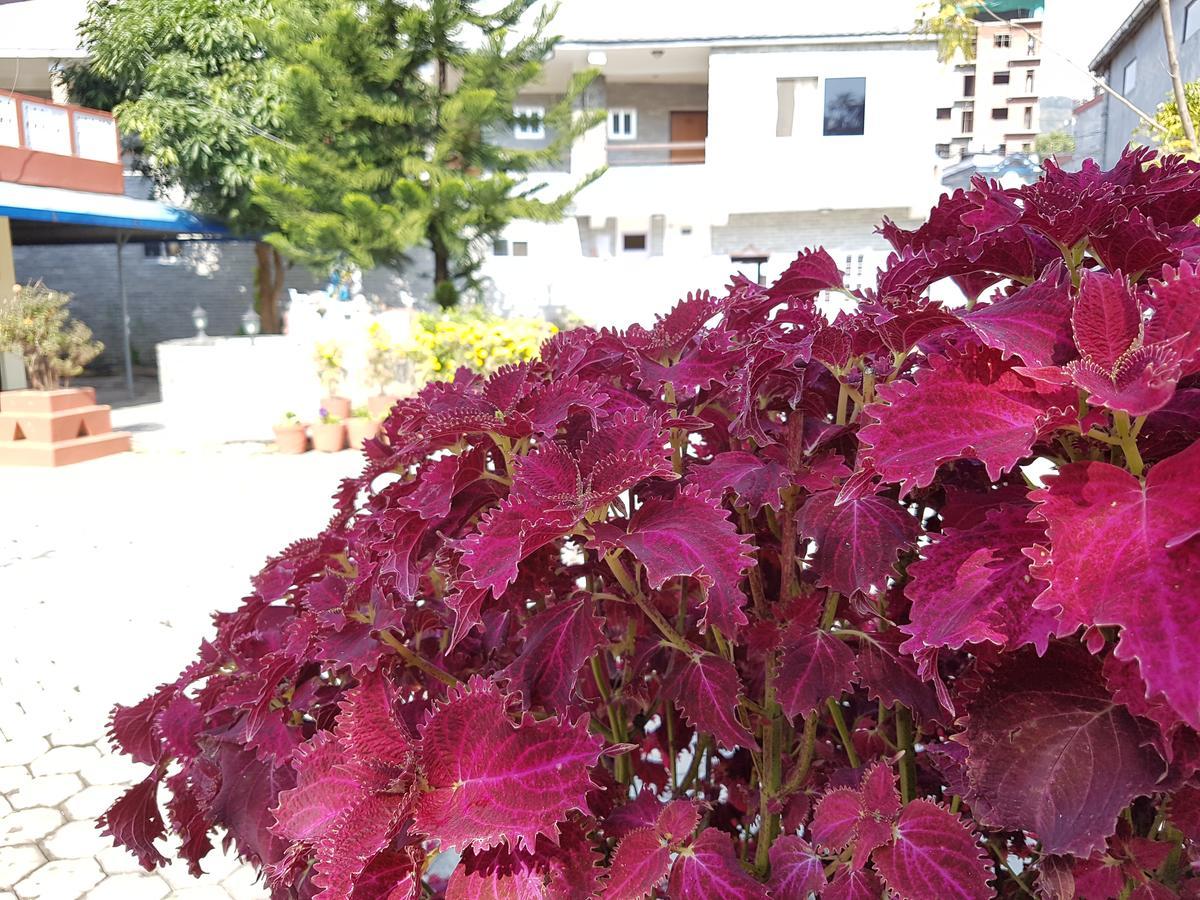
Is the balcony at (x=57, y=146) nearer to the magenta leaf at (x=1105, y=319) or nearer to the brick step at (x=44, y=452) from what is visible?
the brick step at (x=44, y=452)

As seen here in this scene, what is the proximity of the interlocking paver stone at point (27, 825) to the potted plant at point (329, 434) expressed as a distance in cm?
603

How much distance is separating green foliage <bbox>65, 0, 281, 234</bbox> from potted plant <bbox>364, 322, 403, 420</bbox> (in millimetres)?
5162

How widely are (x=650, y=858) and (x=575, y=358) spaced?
45 centimetres

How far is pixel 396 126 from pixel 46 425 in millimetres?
5780

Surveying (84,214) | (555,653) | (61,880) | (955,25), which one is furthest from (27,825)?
(84,214)

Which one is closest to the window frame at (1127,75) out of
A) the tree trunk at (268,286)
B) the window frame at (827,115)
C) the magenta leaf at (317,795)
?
the window frame at (827,115)

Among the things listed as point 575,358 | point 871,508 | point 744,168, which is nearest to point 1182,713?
point 871,508

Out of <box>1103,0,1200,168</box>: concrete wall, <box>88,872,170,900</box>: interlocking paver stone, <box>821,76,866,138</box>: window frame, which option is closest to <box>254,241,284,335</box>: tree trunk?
<box>821,76,866,138</box>: window frame

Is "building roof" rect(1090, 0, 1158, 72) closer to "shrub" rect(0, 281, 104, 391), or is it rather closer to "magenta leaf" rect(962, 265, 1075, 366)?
"shrub" rect(0, 281, 104, 391)

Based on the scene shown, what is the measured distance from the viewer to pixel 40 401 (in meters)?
Answer: 7.90

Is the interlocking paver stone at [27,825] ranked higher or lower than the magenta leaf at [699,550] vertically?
lower

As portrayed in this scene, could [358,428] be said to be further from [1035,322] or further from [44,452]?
[1035,322]

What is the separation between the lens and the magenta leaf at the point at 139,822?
98 cm

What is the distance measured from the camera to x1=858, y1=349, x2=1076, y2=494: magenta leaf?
22.1 inches
